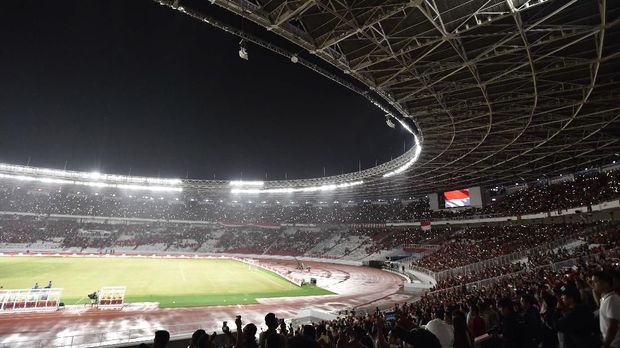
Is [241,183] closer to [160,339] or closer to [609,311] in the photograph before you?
[160,339]

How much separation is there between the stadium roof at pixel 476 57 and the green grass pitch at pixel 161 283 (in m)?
20.8

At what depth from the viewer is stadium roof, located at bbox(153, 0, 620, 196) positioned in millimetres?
12383

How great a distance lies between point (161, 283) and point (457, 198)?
145 ft

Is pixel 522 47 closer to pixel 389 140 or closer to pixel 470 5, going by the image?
pixel 470 5

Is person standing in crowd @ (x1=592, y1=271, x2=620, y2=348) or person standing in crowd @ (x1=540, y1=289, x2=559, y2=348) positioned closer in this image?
person standing in crowd @ (x1=592, y1=271, x2=620, y2=348)

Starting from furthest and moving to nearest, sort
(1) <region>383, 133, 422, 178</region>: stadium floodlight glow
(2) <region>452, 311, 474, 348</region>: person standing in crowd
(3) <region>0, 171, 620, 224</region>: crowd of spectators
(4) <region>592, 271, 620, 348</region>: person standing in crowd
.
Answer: (3) <region>0, 171, 620, 224</region>: crowd of spectators → (1) <region>383, 133, 422, 178</region>: stadium floodlight glow → (2) <region>452, 311, 474, 348</region>: person standing in crowd → (4) <region>592, 271, 620, 348</region>: person standing in crowd

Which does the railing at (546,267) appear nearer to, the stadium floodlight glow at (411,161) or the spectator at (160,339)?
the stadium floodlight glow at (411,161)

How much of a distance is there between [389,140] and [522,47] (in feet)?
131

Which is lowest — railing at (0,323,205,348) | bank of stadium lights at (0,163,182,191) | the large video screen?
railing at (0,323,205,348)

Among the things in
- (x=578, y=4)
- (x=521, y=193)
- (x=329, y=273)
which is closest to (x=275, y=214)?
(x=329, y=273)

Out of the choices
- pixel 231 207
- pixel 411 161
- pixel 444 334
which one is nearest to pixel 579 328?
pixel 444 334

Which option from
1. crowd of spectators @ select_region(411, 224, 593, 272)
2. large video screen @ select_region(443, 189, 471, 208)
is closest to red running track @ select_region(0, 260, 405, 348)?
crowd of spectators @ select_region(411, 224, 593, 272)

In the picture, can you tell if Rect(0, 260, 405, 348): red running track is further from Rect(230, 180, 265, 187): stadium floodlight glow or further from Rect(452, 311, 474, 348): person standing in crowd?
Rect(230, 180, 265, 187): stadium floodlight glow

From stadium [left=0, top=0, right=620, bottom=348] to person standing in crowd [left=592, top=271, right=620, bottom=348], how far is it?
2 cm
